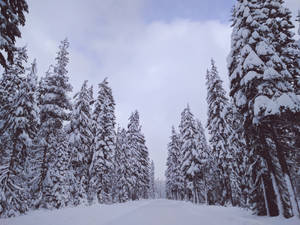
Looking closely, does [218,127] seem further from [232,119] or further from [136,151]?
[136,151]

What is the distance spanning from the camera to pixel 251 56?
12.2 meters

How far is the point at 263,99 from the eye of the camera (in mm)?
11320

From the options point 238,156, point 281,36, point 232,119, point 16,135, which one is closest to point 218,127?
point 238,156

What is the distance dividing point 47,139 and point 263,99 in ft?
58.5

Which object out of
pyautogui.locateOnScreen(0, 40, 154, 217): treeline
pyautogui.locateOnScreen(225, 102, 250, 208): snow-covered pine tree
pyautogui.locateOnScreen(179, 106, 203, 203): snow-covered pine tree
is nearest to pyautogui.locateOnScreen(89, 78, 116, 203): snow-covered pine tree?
pyautogui.locateOnScreen(0, 40, 154, 217): treeline

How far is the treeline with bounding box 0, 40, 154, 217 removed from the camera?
14727 mm

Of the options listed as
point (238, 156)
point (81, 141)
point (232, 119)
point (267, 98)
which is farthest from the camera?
point (81, 141)

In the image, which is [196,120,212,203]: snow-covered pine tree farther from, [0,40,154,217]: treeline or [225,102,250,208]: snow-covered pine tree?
Result: [0,40,154,217]: treeline

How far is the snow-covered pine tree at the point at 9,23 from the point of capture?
7.57 metres

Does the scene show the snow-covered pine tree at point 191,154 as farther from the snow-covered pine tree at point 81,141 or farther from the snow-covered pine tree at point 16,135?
the snow-covered pine tree at point 16,135

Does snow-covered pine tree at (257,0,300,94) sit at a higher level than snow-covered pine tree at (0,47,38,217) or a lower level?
higher

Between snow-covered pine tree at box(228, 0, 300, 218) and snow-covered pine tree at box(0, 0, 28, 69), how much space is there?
13.0 metres

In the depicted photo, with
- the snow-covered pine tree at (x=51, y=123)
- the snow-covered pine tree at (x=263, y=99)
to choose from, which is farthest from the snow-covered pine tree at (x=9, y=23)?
the snow-covered pine tree at (x=263, y=99)

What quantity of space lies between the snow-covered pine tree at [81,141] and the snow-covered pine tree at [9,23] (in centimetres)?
1622
